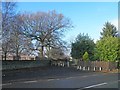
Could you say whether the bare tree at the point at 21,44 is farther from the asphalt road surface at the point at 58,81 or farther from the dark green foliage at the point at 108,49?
the asphalt road surface at the point at 58,81

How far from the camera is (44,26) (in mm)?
63625

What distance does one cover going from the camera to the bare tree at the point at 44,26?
63.4m

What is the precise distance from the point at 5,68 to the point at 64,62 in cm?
1839

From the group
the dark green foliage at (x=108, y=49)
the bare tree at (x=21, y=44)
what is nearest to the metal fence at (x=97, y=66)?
the dark green foliage at (x=108, y=49)

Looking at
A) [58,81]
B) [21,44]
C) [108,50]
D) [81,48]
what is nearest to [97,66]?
[108,50]

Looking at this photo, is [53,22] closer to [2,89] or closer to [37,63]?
[37,63]

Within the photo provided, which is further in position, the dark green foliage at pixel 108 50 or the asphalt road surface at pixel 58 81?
the dark green foliage at pixel 108 50

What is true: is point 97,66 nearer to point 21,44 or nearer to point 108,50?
point 108,50

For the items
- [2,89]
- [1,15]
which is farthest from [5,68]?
[2,89]

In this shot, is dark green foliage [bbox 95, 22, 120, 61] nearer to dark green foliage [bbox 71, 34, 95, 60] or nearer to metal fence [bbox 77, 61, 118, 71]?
metal fence [bbox 77, 61, 118, 71]

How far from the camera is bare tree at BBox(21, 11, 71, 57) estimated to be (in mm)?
63375

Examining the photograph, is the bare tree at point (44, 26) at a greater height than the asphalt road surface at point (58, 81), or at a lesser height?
greater

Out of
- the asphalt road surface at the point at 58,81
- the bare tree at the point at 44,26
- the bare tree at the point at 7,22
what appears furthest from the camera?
the bare tree at the point at 44,26

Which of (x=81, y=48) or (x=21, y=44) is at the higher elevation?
(x=21, y=44)
